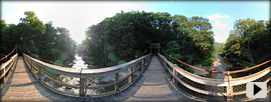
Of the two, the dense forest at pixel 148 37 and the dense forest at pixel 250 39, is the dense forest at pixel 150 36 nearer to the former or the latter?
the dense forest at pixel 148 37

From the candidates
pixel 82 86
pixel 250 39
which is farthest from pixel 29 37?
pixel 250 39

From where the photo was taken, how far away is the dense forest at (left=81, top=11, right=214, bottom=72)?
11953 millimetres

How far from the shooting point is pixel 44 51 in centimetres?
1286

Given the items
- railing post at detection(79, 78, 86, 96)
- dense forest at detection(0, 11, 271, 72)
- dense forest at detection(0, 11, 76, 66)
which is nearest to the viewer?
railing post at detection(79, 78, 86, 96)

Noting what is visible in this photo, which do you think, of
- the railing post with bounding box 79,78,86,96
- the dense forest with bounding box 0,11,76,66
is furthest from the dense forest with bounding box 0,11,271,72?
the railing post with bounding box 79,78,86,96

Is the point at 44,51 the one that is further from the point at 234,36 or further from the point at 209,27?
the point at 234,36

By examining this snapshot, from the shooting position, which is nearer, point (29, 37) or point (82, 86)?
point (82, 86)

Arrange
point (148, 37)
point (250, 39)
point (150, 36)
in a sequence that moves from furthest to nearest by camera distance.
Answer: point (150, 36) → point (148, 37) → point (250, 39)

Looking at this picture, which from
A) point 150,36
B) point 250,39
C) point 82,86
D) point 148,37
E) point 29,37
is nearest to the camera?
point 82,86

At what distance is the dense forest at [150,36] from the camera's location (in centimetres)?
1195

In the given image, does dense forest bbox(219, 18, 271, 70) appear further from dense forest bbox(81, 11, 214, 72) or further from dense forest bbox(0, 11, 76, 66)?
dense forest bbox(0, 11, 76, 66)

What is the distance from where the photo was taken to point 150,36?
1606 cm

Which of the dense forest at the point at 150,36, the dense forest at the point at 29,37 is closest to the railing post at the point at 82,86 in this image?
the dense forest at the point at 150,36

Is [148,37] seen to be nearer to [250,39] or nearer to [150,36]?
[150,36]
